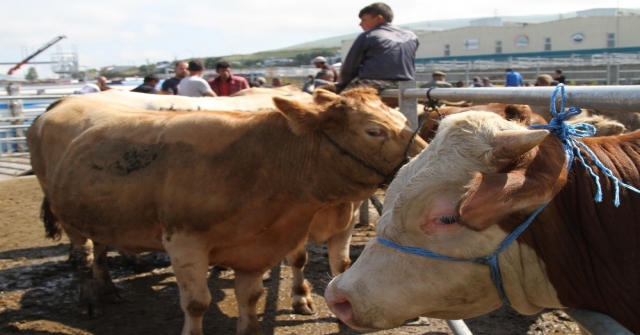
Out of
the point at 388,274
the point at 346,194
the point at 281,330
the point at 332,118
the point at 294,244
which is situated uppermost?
the point at 332,118

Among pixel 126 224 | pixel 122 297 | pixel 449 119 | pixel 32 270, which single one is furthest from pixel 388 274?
pixel 32 270

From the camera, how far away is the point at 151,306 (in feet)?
17.2

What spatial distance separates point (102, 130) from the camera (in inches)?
187

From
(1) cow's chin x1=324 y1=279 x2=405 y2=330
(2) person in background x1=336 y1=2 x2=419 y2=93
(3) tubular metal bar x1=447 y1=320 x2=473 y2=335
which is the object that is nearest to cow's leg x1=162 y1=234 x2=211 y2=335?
(3) tubular metal bar x1=447 y1=320 x2=473 y2=335

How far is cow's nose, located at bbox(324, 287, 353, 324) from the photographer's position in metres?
1.93

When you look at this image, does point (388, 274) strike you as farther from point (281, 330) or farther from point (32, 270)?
point (32, 270)

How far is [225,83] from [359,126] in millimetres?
6272

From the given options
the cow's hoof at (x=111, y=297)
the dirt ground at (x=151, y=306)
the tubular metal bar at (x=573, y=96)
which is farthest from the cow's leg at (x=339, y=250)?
the tubular metal bar at (x=573, y=96)

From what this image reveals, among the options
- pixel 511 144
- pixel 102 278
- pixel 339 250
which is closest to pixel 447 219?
pixel 511 144

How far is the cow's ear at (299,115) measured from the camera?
405 cm

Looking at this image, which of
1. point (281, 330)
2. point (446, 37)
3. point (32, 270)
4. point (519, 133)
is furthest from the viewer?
point (446, 37)

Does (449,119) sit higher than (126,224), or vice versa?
(449,119)

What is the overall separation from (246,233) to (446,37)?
64.3m

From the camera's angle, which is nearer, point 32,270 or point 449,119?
point 449,119
